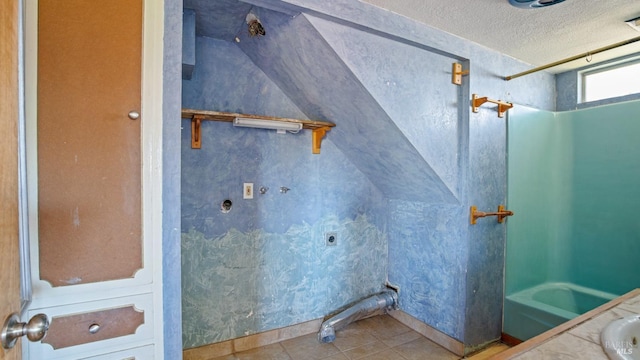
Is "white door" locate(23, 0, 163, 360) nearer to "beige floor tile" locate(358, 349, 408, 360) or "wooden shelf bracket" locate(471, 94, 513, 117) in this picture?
"beige floor tile" locate(358, 349, 408, 360)

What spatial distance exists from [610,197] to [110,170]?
3334 millimetres

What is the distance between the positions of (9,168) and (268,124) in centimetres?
142

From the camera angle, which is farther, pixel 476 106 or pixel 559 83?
pixel 559 83

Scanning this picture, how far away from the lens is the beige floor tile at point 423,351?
2.06 meters

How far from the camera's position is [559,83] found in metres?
2.66

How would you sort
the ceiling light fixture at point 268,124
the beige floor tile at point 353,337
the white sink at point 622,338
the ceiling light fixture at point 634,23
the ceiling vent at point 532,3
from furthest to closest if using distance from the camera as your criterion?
the beige floor tile at point 353,337, the ceiling light fixture at point 268,124, the ceiling light fixture at point 634,23, the ceiling vent at point 532,3, the white sink at point 622,338

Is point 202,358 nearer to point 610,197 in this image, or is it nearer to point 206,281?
point 206,281

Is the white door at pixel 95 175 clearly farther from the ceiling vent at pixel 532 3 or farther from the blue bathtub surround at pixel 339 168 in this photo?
the ceiling vent at pixel 532 3

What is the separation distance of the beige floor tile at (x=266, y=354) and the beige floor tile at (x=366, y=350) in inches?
17.7

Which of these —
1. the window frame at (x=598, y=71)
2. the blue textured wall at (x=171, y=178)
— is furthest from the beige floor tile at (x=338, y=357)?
the window frame at (x=598, y=71)

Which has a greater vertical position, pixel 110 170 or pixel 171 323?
pixel 110 170

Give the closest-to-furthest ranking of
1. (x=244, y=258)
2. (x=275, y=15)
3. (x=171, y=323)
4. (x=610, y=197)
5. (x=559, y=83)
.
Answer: (x=171, y=323) < (x=275, y=15) < (x=244, y=258) < (x=610, y=197) < (x=559, y=83)

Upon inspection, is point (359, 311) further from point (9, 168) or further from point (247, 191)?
point (9, 168)

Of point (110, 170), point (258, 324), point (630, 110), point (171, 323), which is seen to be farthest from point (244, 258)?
point (630, 110)
